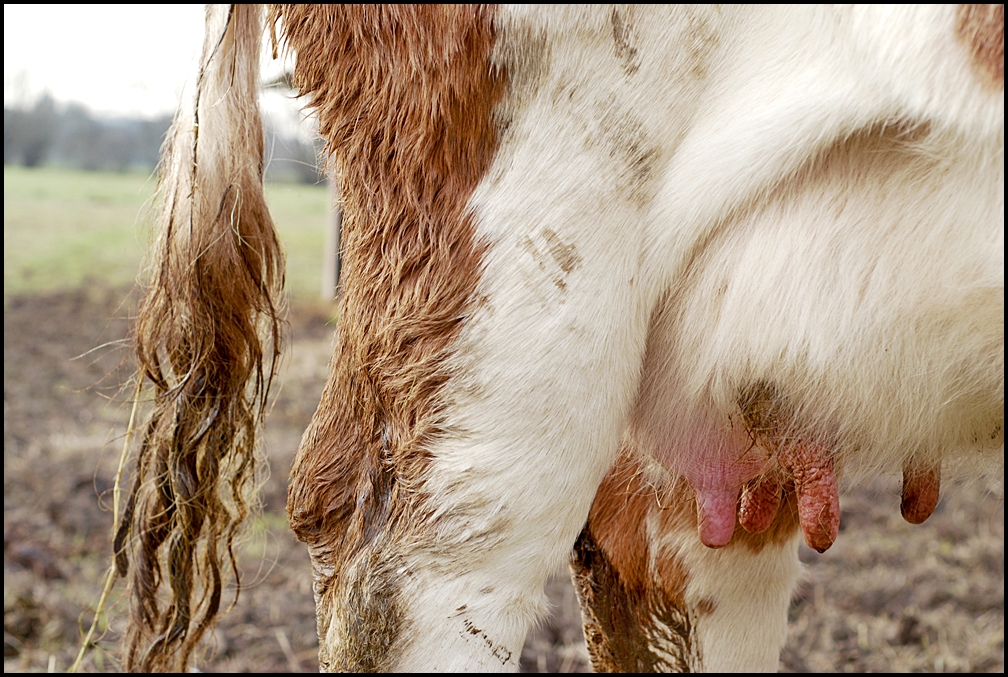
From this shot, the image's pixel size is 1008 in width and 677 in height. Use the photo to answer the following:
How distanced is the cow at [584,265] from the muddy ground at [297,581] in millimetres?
345

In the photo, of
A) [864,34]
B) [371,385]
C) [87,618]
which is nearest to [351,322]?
[371,385]

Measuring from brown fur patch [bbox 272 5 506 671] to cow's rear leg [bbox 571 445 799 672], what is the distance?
1.66 feet

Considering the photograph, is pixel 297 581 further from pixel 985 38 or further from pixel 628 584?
pixel 985 38

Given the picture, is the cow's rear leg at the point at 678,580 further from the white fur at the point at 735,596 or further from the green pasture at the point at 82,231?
the green pasture at the point at 82,231

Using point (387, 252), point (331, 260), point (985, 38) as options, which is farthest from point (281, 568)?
point (331, 260)

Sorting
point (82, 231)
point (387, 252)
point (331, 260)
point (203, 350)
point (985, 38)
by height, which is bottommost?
point (82, 231)

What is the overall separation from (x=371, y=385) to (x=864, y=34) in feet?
2.46

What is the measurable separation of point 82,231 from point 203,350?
5.91 m

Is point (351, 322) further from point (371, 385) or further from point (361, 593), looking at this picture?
point (361, 593)

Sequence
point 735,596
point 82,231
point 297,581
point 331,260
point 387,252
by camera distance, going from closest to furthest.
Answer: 1. point 387,252
2. point 735,596
3. point 297,581
4. point 331,260
5. point 82,231

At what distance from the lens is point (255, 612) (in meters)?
2.25

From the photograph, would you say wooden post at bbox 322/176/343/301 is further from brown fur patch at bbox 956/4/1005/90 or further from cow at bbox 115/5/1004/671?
brown fur patch at bbox 956/4/1005/90

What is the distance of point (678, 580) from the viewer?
59.4 inches

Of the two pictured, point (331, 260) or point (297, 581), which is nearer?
point (297, 581)
